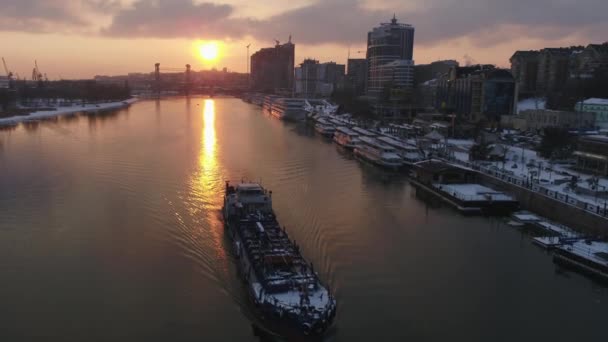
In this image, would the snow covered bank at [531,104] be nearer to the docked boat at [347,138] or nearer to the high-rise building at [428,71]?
the docked boat at [347,138]

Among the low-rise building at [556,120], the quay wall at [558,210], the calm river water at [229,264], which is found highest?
the low-rise building at [556,120]

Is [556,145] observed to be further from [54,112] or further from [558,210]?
[54,112]

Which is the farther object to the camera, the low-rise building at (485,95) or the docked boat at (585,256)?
the low-rise building at (485,95)

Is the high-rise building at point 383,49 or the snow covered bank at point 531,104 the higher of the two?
the high-rise building at point 383,49

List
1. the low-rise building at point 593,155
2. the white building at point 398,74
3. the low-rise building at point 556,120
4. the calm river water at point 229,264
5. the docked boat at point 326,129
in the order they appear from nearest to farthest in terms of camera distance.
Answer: the calm river water at point 229,264 → the low-rise building at point 593,155 → the low-rise building at point 556,120 → the docked boat at point 326,129 → the white building at point 398,74

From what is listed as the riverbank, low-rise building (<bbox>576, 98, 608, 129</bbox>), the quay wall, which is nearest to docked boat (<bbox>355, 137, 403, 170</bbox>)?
the quay wall

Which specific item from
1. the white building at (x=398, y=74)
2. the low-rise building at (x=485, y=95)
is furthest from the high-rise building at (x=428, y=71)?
the low-rise building at (x=485, y=95)

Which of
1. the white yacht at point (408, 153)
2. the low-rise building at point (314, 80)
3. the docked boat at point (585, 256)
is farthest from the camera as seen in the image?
the low-rise building at point (314, 80)
